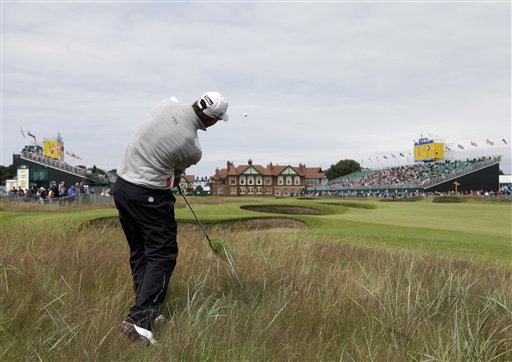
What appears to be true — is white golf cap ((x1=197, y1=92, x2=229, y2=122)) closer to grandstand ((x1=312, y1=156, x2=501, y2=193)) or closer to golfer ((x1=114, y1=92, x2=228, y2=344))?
golfer ((x1=114, y1=92, x2=228, y2=344))

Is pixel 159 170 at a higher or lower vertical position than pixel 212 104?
lower

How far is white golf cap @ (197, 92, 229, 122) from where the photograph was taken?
341 centimetres

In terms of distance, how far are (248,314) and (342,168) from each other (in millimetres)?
130191

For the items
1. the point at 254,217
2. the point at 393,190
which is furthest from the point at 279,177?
the point at 254,217

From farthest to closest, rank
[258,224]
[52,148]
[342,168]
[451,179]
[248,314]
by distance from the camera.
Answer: [342,168]
[52,148]
[451,179]
[258,224]
[248,314]

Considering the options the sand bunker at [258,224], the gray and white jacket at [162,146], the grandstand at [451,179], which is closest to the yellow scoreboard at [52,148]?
the grandstand at [451,179]

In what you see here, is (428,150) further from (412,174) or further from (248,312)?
(248,312)

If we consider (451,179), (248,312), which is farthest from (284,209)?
(451,179)

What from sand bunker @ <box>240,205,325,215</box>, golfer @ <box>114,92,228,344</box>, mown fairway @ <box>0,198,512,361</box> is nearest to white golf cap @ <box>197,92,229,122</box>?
golfer @ <box>114,92,228,344</box>

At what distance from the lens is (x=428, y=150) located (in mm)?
101812

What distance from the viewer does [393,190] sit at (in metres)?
75.5

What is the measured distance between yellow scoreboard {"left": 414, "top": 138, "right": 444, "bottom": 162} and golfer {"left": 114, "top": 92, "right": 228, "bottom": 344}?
10431cm

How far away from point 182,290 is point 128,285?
0.45m

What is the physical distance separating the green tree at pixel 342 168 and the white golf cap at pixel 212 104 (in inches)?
5100
